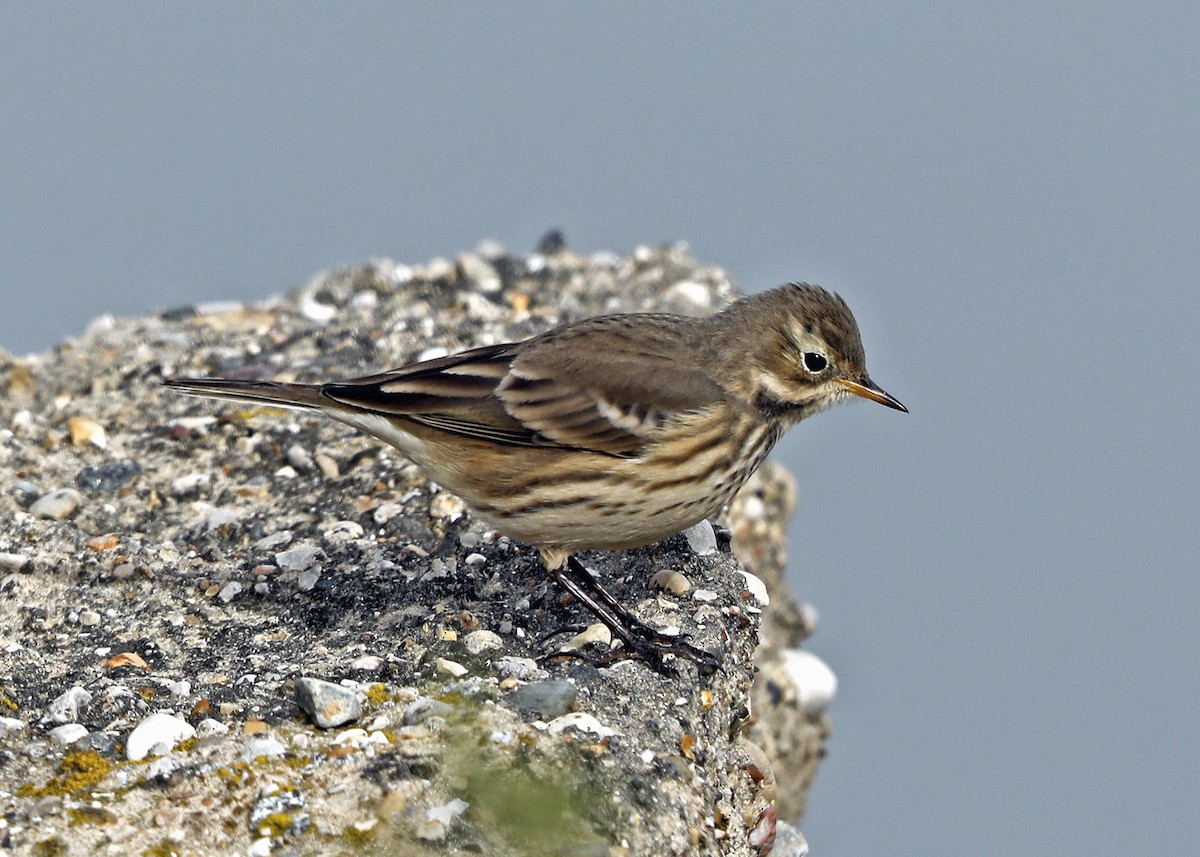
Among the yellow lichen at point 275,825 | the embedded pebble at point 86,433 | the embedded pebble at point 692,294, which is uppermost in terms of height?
the embedded pebble at point 692,294

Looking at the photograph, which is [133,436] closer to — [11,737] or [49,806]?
[11,737]

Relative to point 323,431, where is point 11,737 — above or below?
below

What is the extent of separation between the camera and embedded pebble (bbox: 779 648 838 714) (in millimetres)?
8531

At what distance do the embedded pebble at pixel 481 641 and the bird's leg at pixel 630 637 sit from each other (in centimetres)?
24

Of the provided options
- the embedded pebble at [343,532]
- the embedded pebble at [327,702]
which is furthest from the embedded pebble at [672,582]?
the embedded pebble at [327,702]

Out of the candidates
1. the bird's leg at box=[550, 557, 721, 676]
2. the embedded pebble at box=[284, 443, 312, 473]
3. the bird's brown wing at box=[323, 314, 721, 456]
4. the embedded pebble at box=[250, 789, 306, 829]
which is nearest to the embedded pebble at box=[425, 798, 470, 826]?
the embedded pebble at box=[250, 789, 306, 829]

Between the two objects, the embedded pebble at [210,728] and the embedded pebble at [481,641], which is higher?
the embedded pebble at [481,641]

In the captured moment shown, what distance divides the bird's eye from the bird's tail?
78.8 inches

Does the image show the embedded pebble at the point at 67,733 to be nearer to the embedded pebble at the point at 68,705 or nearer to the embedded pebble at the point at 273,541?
the embedded pebble at the point at 68,705

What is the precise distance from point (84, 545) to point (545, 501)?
2.10 metres

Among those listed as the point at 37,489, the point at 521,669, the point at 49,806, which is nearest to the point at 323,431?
the point at 37,489

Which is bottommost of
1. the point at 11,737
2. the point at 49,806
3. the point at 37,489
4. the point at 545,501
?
the point at 49,806

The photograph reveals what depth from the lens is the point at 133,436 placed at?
7.32 meters

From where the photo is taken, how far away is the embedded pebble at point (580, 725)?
15.3 feet
